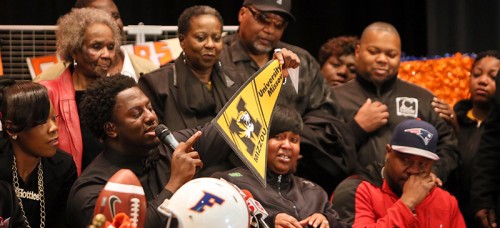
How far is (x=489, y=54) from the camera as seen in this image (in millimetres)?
6707

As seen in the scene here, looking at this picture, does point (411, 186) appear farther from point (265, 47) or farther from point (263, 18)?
point (263, 18)

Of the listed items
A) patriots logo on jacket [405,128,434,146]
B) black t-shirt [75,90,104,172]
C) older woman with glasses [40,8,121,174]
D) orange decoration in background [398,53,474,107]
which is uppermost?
older woman with glasses [40,8,121,174]

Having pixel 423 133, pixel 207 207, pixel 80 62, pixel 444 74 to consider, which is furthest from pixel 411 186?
pixel 444 74

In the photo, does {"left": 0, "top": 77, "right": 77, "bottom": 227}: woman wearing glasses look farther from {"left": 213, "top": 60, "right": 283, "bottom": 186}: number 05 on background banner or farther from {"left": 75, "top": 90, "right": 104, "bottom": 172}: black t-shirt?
{"left": 213, "top": 60, "right": 283, "bottom": 186}: number 05 on background banner

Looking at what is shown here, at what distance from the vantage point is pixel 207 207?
374cm

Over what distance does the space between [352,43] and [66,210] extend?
3.10m

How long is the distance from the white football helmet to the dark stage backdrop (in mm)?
4528

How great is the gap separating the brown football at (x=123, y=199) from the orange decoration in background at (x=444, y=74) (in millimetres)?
3971

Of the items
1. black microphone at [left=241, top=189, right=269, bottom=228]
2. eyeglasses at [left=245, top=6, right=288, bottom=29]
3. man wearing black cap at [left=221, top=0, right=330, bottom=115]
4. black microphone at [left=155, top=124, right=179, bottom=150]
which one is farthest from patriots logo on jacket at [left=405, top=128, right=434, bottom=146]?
black microphone at [left=155, top=124, right=179, bottom=150]

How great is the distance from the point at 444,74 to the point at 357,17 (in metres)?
1.92

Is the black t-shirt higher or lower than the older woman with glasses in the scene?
lower

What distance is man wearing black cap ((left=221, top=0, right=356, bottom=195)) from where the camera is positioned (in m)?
5.91

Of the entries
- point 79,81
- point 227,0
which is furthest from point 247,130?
point 227,0

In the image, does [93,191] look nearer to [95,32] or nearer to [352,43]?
[95,32]
